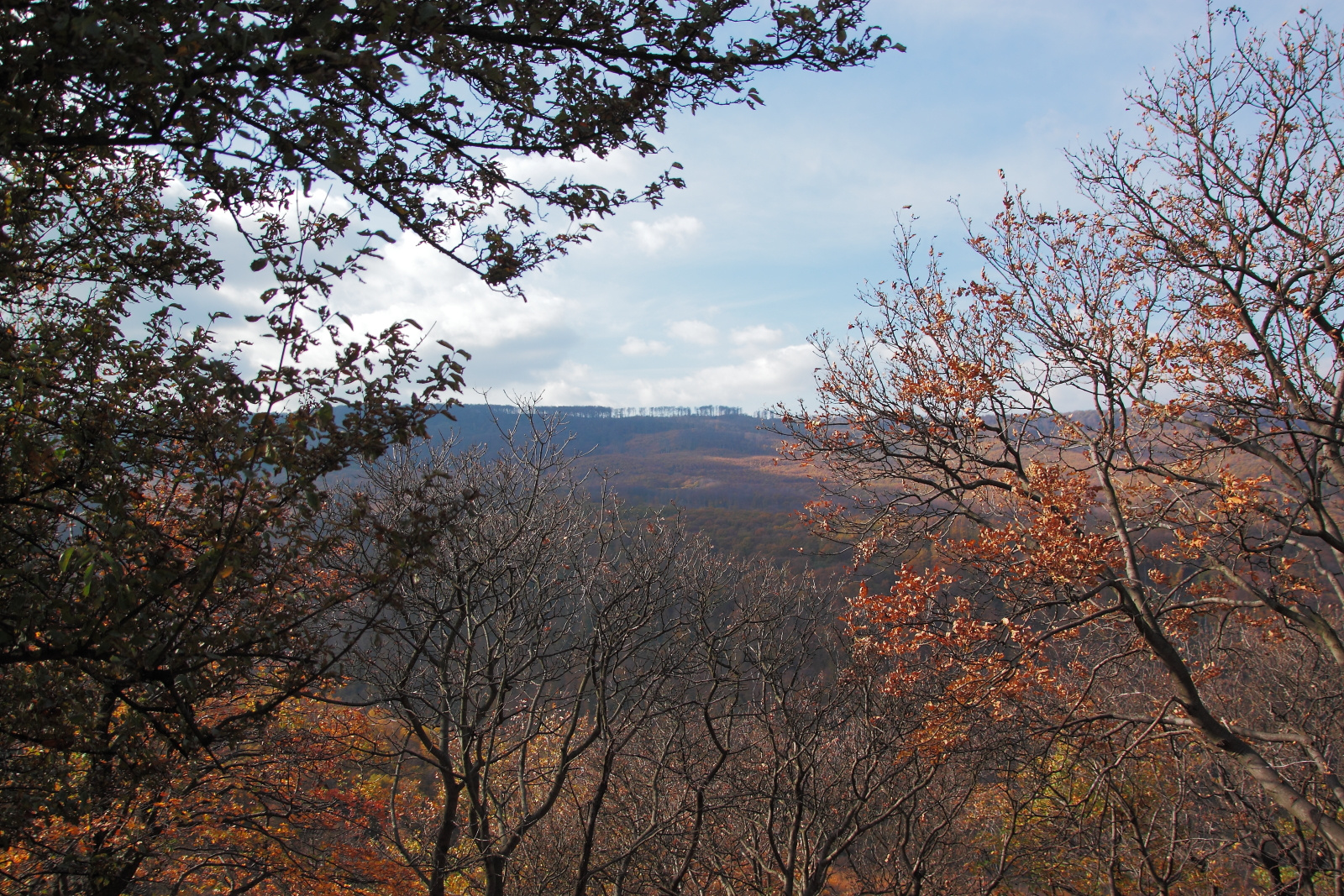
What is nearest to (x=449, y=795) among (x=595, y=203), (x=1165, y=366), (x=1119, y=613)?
(x=595, y=203)

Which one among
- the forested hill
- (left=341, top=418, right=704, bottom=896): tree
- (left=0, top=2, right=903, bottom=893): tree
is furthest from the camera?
the forested hill

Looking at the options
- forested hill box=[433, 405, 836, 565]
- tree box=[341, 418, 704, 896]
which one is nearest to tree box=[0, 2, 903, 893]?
tree box=[341, 418, 704, 896]

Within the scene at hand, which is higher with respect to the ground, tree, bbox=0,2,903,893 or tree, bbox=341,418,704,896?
tree, bbox=0,2,903,893

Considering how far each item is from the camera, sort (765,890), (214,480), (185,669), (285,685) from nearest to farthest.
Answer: (185,669)
(285,685)
(214,480)
(765,890)

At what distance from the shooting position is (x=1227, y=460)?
10.2 metres

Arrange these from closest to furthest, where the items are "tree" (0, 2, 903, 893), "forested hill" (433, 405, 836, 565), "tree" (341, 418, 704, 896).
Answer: "tree" (0, 2, 903, 893)
"tree" (341, 418, 704, 896)
"forested hill" (433, 405, 836, 565)

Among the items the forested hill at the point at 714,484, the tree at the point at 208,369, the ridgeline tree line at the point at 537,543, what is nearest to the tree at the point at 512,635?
the ridgeline tree line at the point at 537,543

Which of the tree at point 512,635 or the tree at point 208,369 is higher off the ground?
the tree at point 208,369

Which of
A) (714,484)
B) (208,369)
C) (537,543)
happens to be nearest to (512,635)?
(537,543)

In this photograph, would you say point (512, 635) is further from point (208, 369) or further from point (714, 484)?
point (714, 484)

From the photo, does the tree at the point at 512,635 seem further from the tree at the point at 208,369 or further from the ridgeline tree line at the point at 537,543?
the tree at the point at 208,369

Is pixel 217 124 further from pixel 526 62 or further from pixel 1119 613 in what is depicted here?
pixel 1119 613

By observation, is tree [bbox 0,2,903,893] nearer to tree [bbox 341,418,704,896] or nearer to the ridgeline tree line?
the ridgeline tree line

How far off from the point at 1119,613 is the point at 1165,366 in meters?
2.87
